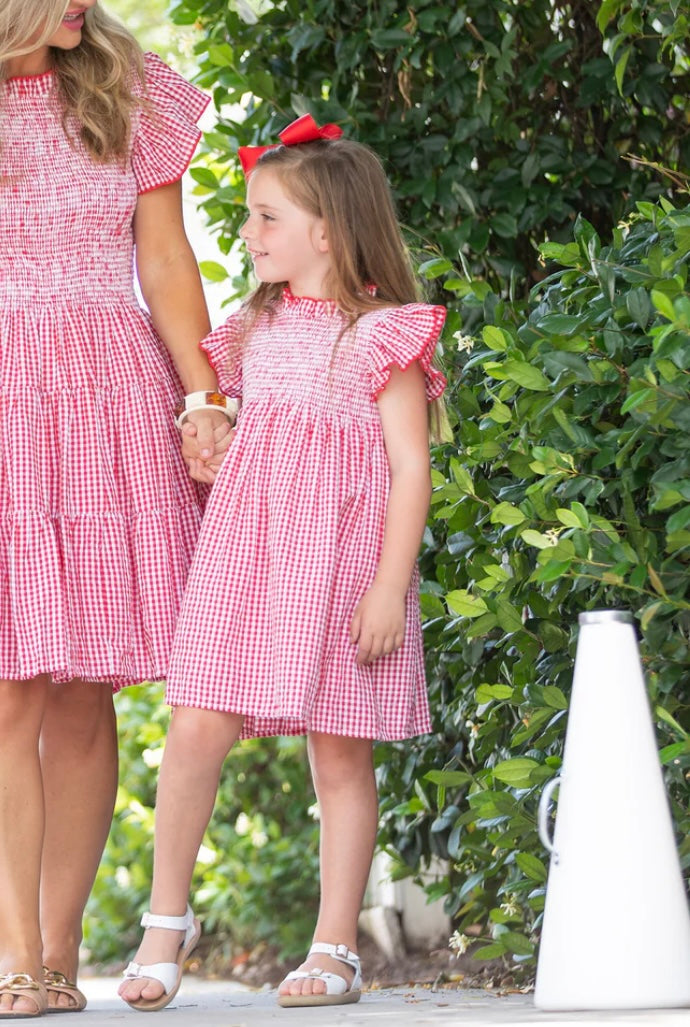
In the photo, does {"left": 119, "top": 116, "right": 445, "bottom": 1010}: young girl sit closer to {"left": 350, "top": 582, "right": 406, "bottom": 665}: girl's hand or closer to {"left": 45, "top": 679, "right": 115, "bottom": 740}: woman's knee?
{"left": 350, "top": 582, "right": 406, "bottom": 665}: girl's hand

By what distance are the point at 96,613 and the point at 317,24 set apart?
1505 millimetres

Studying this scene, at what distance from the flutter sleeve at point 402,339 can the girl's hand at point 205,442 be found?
277 millimetres

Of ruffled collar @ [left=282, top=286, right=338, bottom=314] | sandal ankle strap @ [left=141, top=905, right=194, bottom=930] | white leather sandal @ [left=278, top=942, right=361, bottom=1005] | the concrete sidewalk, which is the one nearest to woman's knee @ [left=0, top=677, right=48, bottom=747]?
sandal ankle strap @ [left=141, top=905, right=194, bottom=930]

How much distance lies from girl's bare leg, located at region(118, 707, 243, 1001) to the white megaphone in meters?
0.65

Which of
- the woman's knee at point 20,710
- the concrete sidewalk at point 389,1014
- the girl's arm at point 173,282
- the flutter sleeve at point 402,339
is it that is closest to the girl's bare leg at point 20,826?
the woman's knee at point 20,710

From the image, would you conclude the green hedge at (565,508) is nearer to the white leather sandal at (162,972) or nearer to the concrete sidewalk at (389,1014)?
the concrete sidewalk at (389,1014)

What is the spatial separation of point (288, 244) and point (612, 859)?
1.28m

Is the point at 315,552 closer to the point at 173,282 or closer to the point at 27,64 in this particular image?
the point at 173,282

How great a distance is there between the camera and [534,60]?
11.1ft

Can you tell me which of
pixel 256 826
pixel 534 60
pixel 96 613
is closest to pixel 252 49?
pixel 534 60

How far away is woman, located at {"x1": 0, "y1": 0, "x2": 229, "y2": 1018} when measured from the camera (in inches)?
97.7

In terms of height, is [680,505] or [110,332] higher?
[110,332]

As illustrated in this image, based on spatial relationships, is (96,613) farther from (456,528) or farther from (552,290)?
(552,290)

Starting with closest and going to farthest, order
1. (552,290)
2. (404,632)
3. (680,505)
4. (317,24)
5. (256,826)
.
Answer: (680,505), (552,290), (404,632), (317,24), (256,826)
